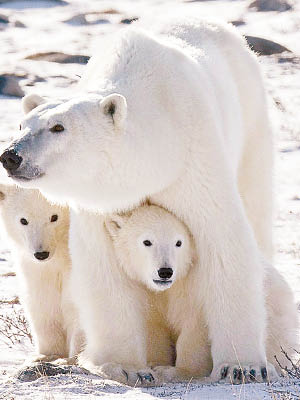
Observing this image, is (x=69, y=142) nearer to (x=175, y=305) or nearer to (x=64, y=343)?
(x=175, y=305)

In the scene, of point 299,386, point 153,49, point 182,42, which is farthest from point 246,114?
point 299,386

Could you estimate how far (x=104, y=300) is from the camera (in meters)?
5.31

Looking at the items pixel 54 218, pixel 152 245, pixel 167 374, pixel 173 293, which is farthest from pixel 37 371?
pixel 54 218

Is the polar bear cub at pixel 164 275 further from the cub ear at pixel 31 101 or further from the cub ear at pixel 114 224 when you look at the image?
the cub ear at pixel 31 101

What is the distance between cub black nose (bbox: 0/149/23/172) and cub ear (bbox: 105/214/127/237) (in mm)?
945

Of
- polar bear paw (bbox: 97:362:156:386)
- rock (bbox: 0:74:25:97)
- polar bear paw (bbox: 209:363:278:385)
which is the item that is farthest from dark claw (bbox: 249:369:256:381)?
rock (bbox: 0:74:25:97)

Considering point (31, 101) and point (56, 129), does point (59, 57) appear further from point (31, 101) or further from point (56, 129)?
point (56, 129)

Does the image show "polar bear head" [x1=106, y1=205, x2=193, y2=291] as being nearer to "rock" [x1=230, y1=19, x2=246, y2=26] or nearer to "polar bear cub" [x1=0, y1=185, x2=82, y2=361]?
"polar bear cub" [x1=0, y1=185, x2=82, y2=361]

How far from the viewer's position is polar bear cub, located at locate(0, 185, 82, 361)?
5.77 metres

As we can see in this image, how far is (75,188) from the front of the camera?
4625 mm

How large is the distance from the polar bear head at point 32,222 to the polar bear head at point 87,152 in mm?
988

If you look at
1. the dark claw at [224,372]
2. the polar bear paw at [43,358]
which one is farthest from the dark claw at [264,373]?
the polar bear paw at [43,358]

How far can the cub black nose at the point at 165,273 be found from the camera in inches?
195

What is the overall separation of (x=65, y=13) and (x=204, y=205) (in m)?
21.3
